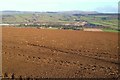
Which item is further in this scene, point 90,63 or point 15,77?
point 90,63

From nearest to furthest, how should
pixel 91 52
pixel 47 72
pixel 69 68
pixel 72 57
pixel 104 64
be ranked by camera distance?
pixel 47 72 → pixel 69 68 → pixel 104 64 → pixel 72 57 → pixel 91 52

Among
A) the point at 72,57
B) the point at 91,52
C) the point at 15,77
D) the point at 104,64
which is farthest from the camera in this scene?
the point at 91,52

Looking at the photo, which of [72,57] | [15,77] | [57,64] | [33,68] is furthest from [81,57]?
[15,77]

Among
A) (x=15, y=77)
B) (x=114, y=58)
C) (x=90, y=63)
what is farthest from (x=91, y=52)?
(x=15, y=77)

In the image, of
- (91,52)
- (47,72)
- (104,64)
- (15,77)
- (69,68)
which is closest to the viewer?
(15,77)

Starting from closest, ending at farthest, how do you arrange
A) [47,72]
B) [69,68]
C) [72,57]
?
[47,72]
[69,68]
[72,57]

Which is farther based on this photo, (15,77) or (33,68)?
(33,68)

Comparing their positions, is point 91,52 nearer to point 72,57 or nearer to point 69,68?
point 72,57

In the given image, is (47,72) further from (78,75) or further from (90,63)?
(90,63)
